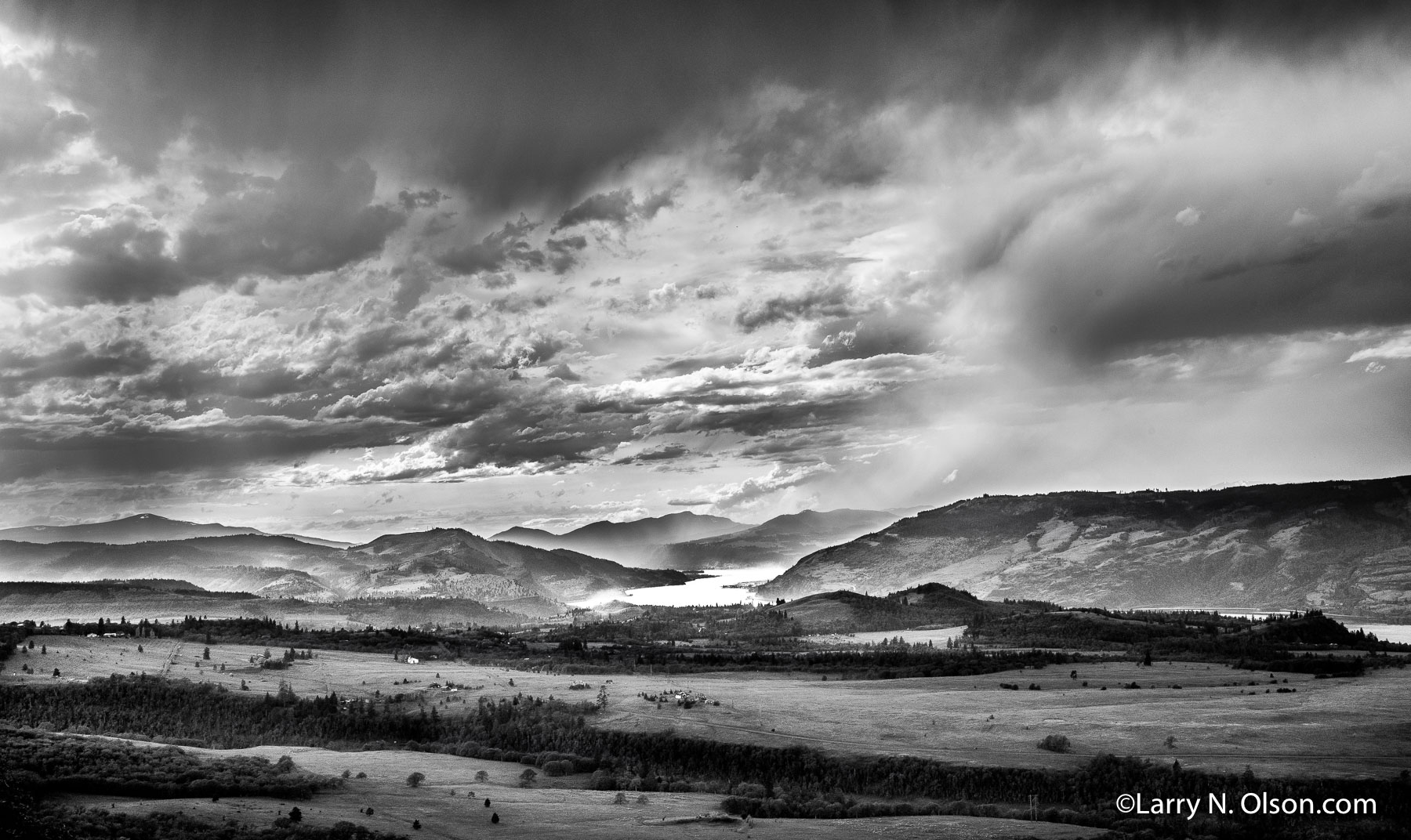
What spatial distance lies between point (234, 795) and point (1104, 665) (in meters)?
170

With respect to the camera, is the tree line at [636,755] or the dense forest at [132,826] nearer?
the dense forest at [132,826]

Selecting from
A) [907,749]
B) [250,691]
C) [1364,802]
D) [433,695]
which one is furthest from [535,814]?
→ [250,691]

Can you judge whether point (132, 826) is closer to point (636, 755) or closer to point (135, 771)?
point (135, 771)

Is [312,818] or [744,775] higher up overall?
[312,818]

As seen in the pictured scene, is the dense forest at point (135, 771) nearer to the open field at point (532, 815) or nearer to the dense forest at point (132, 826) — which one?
the open field at point (532, 815)

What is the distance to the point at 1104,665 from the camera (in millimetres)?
199250

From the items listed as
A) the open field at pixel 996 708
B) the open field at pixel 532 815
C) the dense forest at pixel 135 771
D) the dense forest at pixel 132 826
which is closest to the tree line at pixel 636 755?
the open field at pixel 996 708

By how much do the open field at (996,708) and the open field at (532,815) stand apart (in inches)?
1182

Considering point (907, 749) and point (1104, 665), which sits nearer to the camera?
point (907, 749)

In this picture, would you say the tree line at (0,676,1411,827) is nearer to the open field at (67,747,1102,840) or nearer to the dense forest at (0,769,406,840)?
the open field at (67,747,1102,840)

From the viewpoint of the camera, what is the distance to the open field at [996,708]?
103250 mm

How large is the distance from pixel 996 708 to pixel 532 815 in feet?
261

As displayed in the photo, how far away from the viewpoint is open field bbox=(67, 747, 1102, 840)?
67.8 meters

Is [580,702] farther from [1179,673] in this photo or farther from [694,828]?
A: [1179,673]
